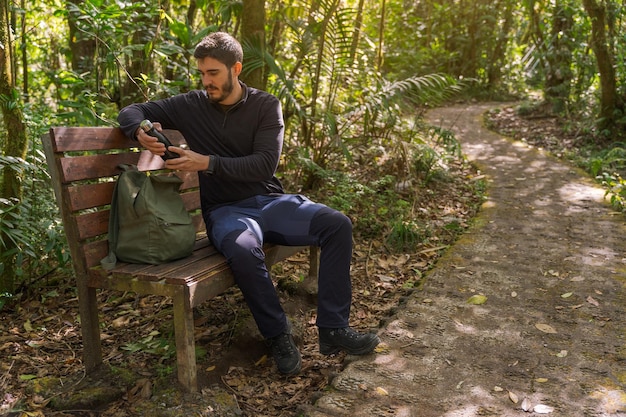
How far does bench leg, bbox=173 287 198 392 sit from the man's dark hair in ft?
4.63

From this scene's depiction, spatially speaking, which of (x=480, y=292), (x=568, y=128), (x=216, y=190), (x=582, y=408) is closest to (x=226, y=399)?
(x=216, y=190)

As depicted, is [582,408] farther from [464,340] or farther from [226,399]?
[226,399]

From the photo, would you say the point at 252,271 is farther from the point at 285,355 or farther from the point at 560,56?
the point at 560,56

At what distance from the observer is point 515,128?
12188mm

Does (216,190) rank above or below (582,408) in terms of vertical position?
above

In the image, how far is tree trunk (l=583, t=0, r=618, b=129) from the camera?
9578 millimetres

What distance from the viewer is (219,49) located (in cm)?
334

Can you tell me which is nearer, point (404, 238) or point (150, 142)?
point (150, 142)

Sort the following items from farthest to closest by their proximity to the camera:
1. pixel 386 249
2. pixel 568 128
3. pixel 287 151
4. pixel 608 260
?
1. pixel 568 128
2. pixel 287 151
3. pixel 386 249
4. pixel 608 260

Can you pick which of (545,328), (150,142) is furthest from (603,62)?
(150,142)

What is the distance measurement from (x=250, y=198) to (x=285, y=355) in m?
0.99

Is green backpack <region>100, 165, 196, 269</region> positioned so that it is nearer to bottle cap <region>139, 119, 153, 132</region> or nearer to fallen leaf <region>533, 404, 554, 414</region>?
bottle cap <region>139, 119, 153, 132</region>

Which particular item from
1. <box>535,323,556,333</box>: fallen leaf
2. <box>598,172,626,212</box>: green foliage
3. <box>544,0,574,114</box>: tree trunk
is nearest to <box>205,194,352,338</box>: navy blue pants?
<box>535,323,556,333</box>: fallen leaf

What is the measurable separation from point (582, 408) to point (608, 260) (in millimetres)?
2312
